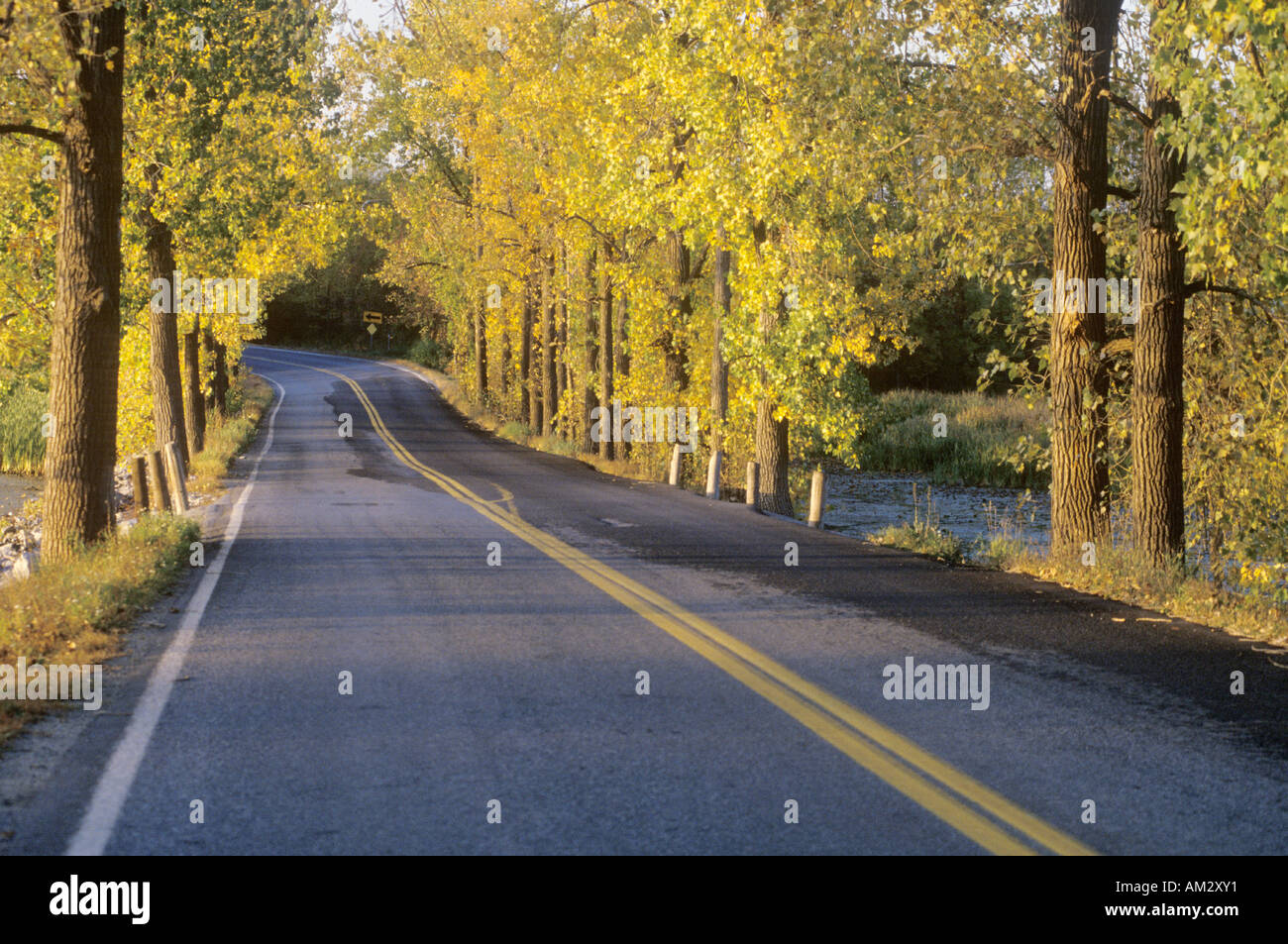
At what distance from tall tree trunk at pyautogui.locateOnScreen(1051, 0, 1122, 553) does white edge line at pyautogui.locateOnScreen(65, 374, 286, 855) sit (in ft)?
29.7

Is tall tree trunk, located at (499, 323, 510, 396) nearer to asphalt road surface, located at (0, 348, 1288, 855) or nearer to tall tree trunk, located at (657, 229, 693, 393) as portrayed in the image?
tall tree trunk, located at (657, 229, 693, 393)

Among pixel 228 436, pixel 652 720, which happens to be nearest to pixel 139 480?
pixel 652 720

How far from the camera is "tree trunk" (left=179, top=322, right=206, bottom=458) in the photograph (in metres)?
29.0

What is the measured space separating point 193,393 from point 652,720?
Result: 25.5m

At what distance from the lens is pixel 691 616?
9922 millimetres

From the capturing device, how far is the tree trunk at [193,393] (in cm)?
2903

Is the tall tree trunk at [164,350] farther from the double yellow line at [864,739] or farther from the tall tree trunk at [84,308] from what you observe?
the double yellow line at [864,739]

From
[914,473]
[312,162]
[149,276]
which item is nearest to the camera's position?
[149,276]

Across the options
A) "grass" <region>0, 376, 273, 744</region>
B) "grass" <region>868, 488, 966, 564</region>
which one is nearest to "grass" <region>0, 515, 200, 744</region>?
"grass" <region>0, 376, 273, 744</region>

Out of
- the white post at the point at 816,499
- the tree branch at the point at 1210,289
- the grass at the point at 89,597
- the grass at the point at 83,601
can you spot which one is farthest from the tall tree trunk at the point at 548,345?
the tree branch at the point at 1210,289

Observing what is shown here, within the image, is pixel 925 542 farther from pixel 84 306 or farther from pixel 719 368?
pixel 719 368
